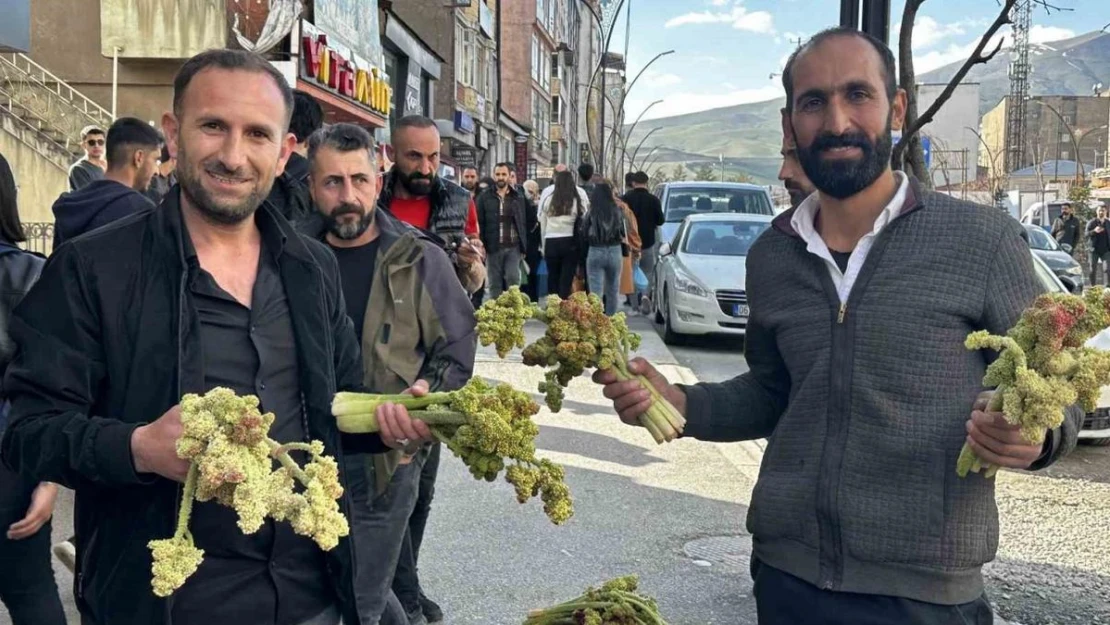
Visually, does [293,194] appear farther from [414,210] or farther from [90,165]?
[90,165]

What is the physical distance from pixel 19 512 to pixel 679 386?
7.88 feet

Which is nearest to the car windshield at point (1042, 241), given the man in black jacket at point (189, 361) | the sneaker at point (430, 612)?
the sneaker at point (430, 612)

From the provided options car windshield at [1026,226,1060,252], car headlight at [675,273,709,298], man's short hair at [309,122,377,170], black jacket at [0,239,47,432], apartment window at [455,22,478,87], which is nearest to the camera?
black jacket at [0,239,47,432]

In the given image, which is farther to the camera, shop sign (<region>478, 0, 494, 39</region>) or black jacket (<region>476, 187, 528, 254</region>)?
shop sign (<region>478, 0, 494, 39</region>)

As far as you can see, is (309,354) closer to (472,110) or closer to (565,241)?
(565,241)

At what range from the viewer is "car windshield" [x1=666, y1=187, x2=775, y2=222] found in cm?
1764

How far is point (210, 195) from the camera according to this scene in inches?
93.7

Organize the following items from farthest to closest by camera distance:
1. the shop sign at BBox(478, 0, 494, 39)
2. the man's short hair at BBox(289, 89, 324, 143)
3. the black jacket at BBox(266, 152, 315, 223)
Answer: the shop sign at BBox(478, 0, 494, 39)
the man's short hair at BBox(289, 89, 324, 143)
the black jacket at BBox(266, 152, 315, 223)

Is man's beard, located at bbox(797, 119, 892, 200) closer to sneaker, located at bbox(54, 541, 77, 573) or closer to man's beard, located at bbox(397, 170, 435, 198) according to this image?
man's beard, located at bbox(397, 170, 435, 198)

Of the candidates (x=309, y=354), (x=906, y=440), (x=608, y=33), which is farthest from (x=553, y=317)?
(x=608, y=33)

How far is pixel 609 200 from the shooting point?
12.9 m

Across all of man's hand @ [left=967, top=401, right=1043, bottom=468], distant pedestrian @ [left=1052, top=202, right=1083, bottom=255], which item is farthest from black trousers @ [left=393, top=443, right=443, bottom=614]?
distant pedestrian @ [left=1052, top=202, right=1083, bottom=255]

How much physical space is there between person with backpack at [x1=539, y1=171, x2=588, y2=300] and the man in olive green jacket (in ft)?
30.5

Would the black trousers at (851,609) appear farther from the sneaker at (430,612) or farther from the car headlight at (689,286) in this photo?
the car headlight at (689,286)
